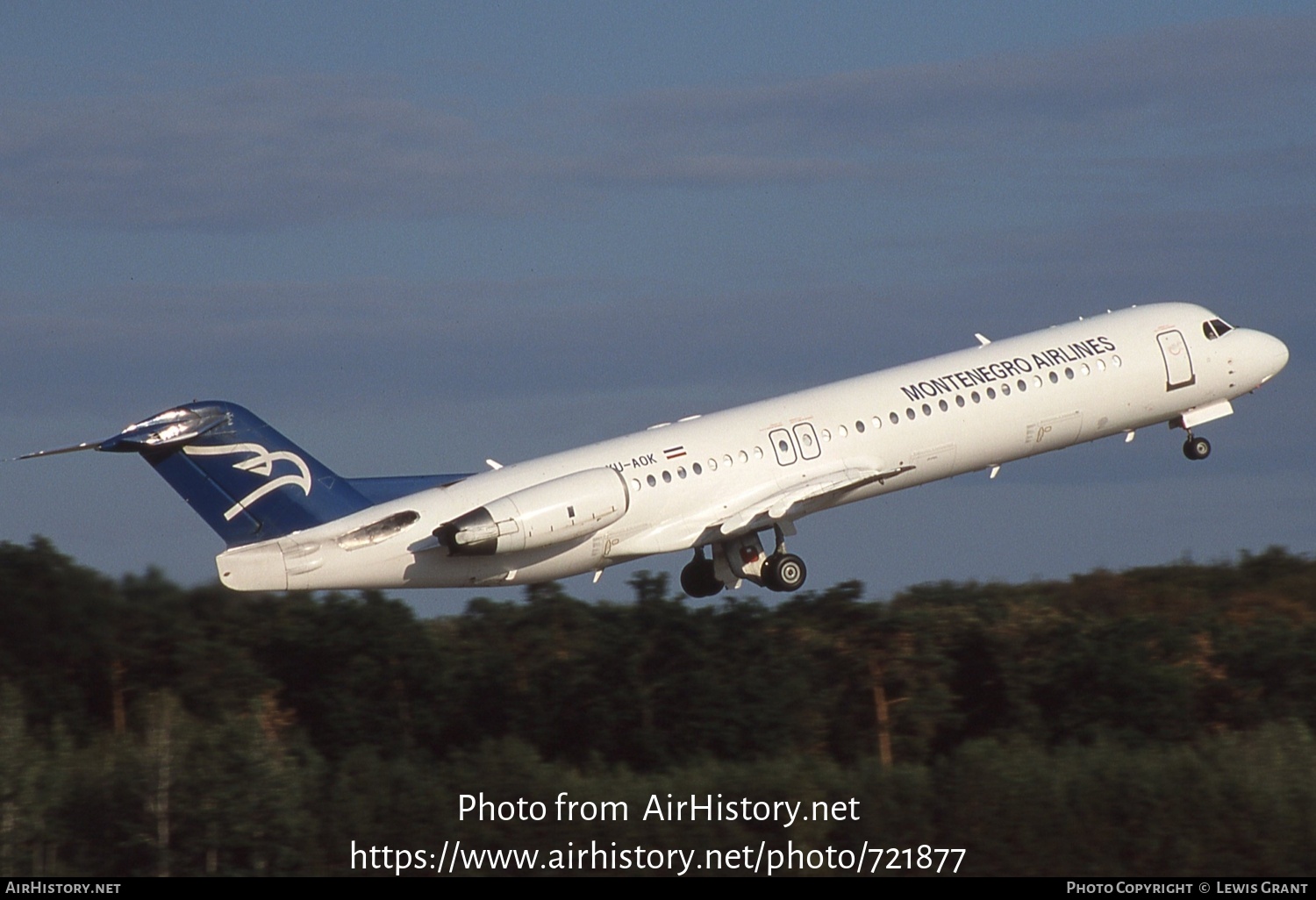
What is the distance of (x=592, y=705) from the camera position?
4153 centimetres

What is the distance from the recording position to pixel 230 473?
107ft

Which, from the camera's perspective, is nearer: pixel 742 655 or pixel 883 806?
pixel 883 806

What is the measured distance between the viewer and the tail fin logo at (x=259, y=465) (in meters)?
32.5

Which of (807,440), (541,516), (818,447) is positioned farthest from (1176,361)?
(541,516)

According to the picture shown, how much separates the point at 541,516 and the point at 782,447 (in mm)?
5109

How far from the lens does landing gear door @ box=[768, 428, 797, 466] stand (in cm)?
3522

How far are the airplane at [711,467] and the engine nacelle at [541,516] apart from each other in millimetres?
32

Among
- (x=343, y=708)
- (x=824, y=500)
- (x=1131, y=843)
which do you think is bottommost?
(x=1131, y=843)

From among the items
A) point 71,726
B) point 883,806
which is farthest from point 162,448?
point 883,806

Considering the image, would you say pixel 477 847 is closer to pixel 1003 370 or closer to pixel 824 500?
pixel 824 500

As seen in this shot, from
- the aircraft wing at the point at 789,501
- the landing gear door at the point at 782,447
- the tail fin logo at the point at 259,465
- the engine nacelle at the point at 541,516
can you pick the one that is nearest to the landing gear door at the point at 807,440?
the landing gear door at the point at 782,447

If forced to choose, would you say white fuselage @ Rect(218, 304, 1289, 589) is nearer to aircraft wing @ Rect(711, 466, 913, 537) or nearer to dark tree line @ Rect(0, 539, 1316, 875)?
aircraft wing @ Rect(711, 466, 913, 537)
